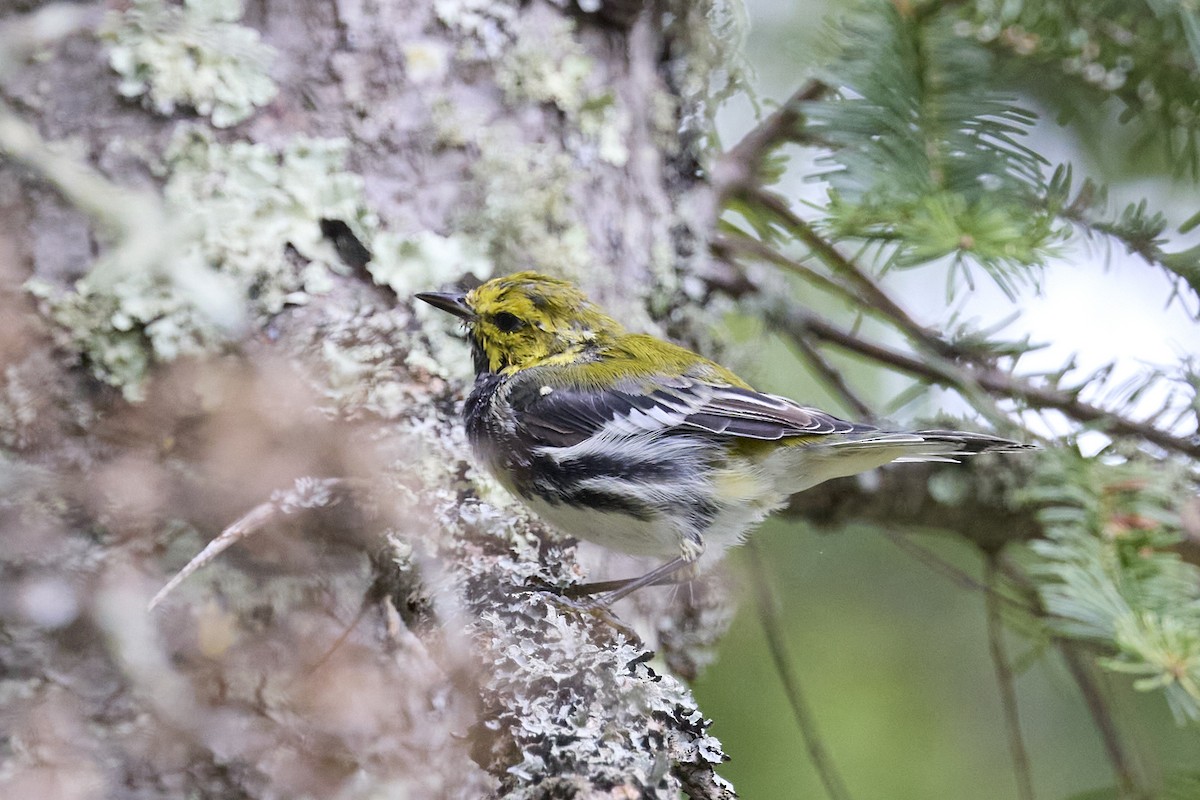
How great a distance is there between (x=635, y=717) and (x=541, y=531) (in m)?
0.64

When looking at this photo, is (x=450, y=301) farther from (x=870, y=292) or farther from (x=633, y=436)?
(x=870, y=292)

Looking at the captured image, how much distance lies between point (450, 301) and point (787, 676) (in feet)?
3.38

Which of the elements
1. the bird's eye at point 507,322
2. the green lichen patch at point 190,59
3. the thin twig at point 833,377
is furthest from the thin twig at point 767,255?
the green lichen patch at point 190,59

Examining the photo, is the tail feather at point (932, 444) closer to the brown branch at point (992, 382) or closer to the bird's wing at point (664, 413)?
the bird's wing at point (664, 413)

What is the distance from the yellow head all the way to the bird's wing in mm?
110

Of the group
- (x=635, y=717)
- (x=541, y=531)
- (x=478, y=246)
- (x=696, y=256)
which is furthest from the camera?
(x=696, y=256)

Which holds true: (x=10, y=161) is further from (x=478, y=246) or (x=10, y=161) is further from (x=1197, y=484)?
(x=1197, y=484)

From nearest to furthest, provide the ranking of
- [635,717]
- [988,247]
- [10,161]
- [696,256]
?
[635,717] < [988,247] < [10,161] < [696,256]

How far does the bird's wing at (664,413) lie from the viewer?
72.1 inches

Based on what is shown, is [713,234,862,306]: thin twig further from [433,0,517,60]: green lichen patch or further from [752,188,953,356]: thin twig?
[433,0,517,60]: green lichen patch

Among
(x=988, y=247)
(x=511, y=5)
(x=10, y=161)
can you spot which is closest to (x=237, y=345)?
(x=10, y=161)

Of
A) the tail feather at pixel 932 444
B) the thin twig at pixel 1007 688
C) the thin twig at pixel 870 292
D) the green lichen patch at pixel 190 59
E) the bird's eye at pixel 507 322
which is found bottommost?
the green lichen patch at pixel 190 59

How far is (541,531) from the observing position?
179 cm

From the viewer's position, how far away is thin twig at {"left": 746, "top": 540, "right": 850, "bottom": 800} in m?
2.00
